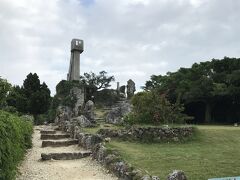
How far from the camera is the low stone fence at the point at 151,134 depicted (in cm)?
1948

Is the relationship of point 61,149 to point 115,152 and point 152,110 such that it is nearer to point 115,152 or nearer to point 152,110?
point 115,152

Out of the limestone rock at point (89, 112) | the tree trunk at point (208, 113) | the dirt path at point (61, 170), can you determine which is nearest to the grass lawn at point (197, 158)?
the dirt path at point (61, 170)

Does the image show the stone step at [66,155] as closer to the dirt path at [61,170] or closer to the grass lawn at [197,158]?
the dirt path at [61,170]

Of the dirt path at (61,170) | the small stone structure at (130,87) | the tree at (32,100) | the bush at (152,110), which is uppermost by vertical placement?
the small stone structure at (130,87)

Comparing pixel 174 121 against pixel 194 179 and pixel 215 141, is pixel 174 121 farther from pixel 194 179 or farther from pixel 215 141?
pixel 194 179

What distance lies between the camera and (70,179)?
11.4 m

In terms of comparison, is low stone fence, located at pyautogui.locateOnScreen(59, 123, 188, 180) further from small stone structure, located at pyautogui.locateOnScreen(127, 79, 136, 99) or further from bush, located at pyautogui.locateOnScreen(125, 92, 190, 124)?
small stone structure, located at pyautogui.locateOnScreen(127, 79, 136, 99)

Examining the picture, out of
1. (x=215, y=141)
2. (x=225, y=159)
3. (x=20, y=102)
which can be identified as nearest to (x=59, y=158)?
(x=225, y=159)

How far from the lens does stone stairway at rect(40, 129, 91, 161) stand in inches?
611

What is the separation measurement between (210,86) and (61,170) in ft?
96.9

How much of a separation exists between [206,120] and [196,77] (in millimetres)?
4605

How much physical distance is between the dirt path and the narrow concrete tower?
4260cm

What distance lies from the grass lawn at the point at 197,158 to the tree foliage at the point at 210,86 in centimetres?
2013

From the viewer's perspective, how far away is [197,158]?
533 inches
